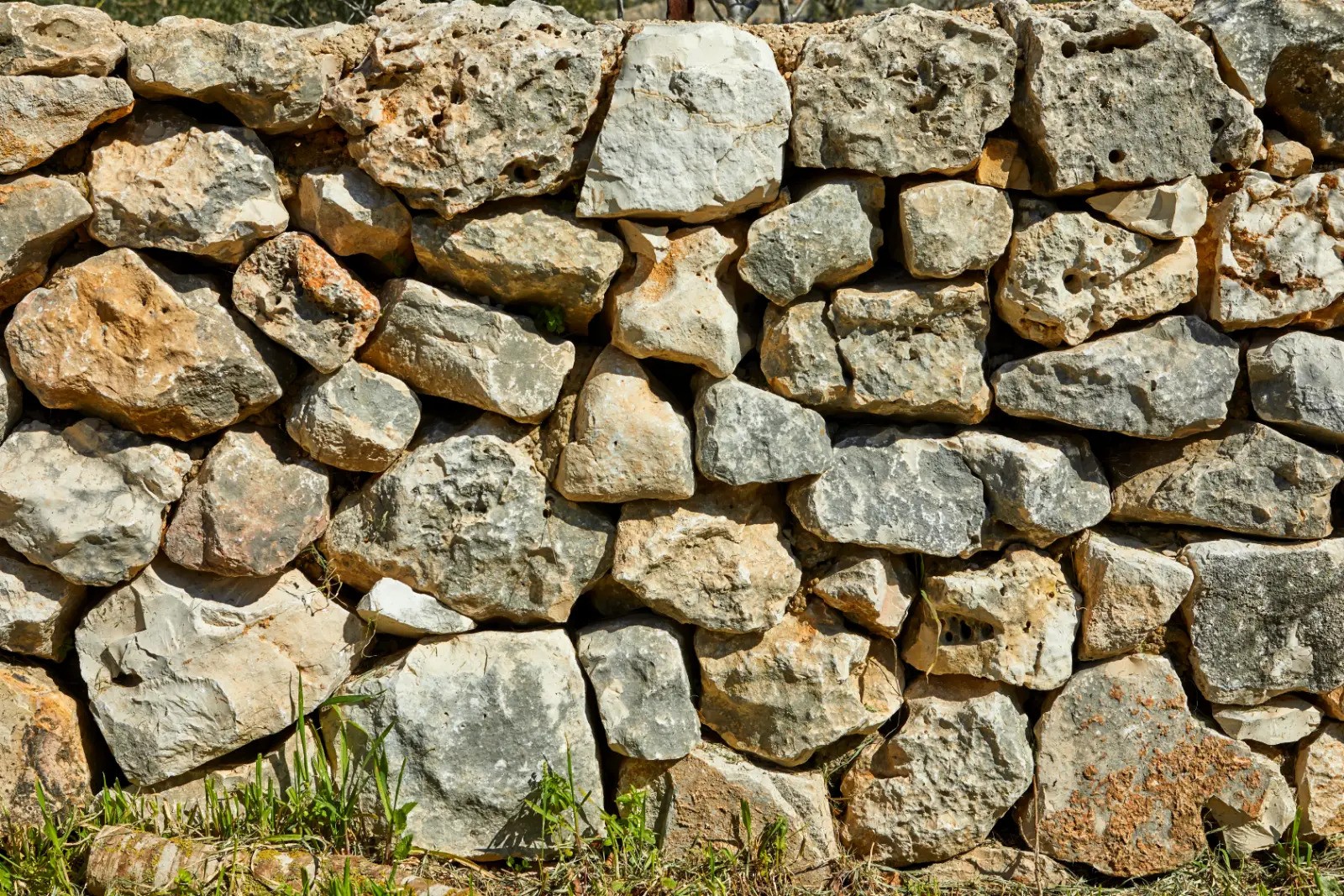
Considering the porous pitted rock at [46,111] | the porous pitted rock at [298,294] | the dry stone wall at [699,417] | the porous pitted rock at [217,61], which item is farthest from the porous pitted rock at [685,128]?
the porous pitted rock at [46,111]

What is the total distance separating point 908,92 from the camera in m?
2.55

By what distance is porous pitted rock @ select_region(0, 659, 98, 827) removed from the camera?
8.67ft

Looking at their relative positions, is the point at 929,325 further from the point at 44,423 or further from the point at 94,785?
the point at 94,785

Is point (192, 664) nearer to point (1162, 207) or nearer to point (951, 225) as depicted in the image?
point (951, 225)

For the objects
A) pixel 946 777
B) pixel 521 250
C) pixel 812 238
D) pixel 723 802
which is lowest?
pixel 723 802

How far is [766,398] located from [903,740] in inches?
39.2

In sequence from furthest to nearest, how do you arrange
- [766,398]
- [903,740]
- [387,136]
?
[903,740], [766,398], [387,136]

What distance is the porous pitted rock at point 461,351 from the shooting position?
260 centimetres

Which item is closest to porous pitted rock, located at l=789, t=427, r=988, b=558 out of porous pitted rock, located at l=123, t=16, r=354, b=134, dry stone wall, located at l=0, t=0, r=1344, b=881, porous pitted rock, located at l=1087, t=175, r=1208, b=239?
dry stone wall, located at l=0, t=0, r=1344, b=881

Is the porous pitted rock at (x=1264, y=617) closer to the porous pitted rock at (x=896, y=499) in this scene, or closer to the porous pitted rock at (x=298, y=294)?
the porous pitted rock at (x=896, y=499)

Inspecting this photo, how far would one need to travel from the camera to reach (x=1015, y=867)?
2.88m

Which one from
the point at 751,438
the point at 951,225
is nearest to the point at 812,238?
the point at 951,225

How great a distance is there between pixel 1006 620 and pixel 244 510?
1.95 m

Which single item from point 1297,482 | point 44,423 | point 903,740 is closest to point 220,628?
point 44,423
